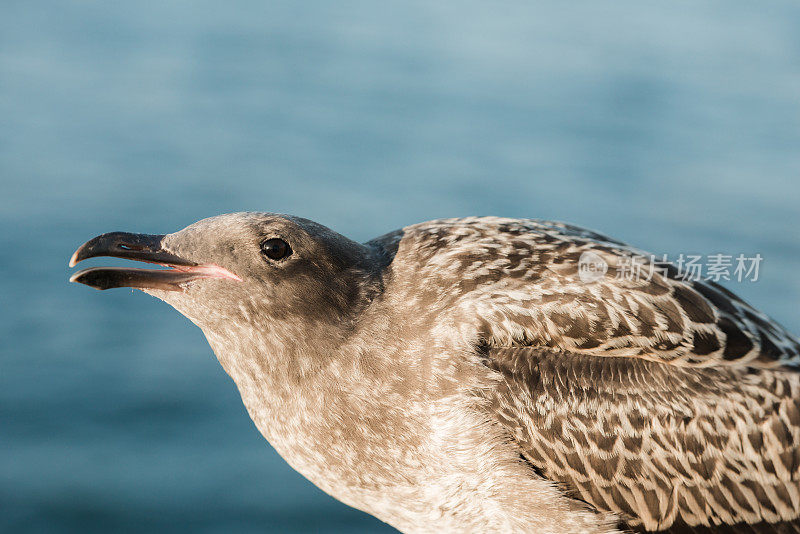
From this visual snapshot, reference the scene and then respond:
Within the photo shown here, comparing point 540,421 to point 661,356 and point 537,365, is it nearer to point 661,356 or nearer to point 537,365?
point 537,365

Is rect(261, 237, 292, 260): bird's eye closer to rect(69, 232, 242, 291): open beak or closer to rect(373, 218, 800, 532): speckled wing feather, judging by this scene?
rect(69, 232, 242, 291): open beak

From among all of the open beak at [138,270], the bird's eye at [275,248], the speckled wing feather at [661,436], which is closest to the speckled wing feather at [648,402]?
the speckled wing feather at [661,436]

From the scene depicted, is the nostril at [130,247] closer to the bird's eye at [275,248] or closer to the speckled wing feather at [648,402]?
the bird's eye at [275,248]

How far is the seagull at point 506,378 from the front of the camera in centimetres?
429

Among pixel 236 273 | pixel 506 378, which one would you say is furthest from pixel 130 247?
pixel 506 378

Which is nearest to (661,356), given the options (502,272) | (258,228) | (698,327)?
(698,327)

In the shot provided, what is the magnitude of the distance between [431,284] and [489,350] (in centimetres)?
47

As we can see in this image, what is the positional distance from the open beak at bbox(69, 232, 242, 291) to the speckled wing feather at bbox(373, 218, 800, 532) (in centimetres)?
134

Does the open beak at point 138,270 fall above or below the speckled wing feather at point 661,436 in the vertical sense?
above

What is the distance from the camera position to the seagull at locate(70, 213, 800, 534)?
4.29 metres

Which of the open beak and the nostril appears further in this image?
the nostril

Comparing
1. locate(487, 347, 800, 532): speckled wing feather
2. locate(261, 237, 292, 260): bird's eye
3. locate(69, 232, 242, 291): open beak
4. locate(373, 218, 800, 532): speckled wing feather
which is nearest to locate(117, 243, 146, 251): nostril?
locate(69, 232, 242, 291): open beak

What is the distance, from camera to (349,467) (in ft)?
15.1

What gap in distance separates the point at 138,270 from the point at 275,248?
2.13 feet
